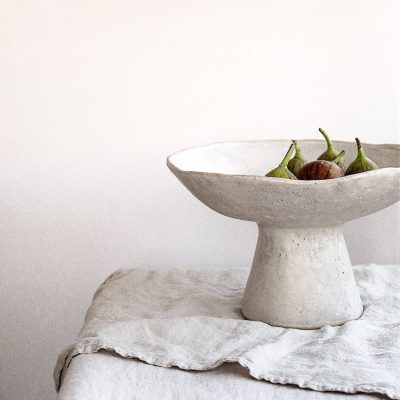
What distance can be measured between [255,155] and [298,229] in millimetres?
205

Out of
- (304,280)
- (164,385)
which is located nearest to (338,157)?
(304,280)

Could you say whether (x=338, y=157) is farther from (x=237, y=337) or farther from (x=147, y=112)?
(x=147, y=112)

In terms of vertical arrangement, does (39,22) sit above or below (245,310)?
above

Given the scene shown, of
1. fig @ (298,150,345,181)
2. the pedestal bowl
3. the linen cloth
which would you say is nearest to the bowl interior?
the pedestal bowl

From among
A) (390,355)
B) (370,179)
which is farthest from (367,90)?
(390,355)

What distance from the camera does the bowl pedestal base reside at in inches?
37.5

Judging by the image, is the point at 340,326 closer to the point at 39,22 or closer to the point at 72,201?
the point at 72,201

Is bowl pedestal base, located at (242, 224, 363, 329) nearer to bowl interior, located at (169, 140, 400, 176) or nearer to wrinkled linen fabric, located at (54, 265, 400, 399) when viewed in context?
wrinkled linen fabric, located at (54, 265, 400, 399)

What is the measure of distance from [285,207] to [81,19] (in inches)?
23.9

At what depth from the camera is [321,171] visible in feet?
3.08

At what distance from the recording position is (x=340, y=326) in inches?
37.5

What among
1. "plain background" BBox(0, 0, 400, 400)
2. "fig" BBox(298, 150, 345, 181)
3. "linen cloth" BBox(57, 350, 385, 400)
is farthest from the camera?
"plain background" BBox(0, 0, 400, 400)

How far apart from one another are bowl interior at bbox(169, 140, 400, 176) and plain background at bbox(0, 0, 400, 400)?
0.66 feet

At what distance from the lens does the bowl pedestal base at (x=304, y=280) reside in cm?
95
